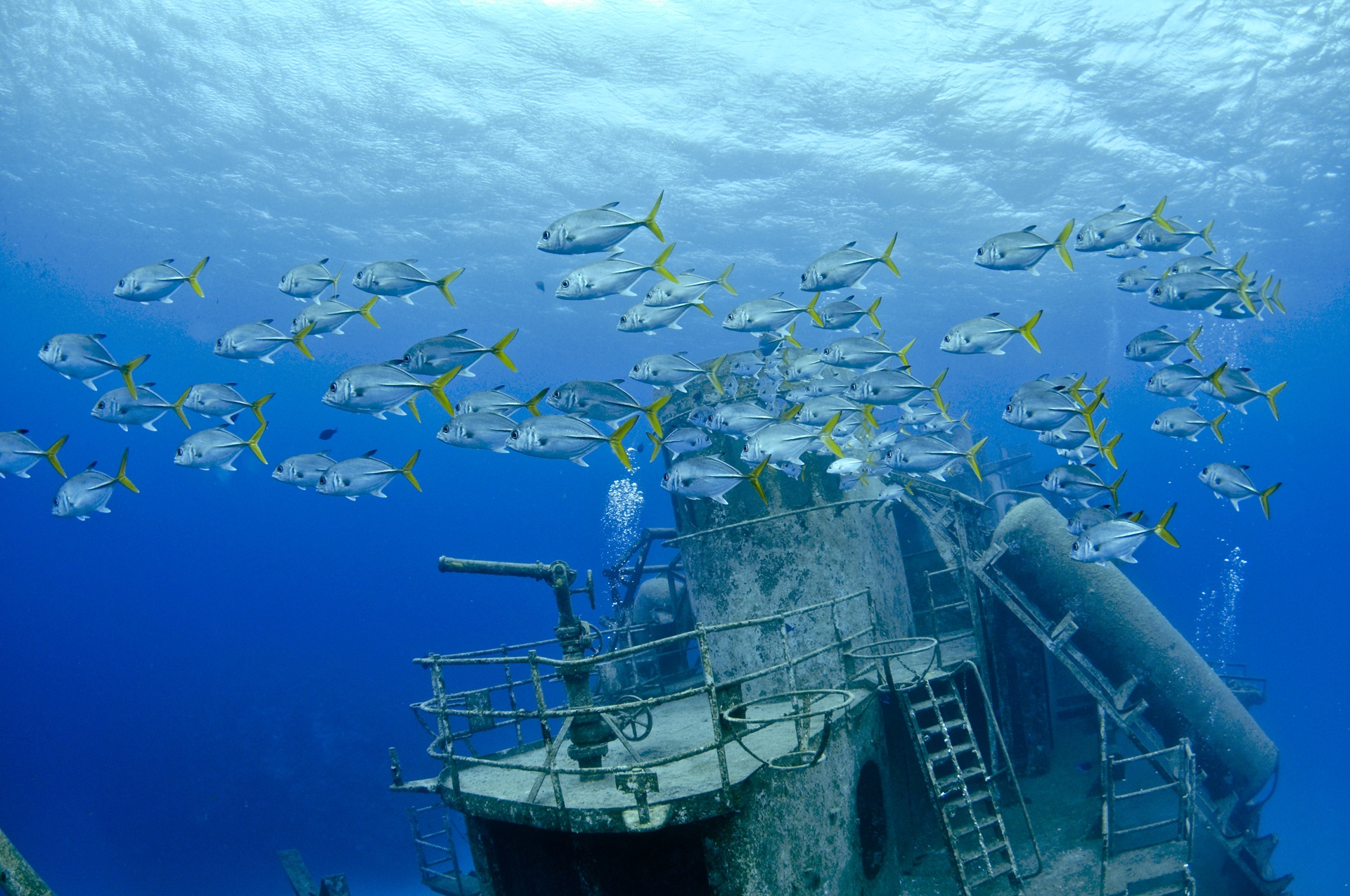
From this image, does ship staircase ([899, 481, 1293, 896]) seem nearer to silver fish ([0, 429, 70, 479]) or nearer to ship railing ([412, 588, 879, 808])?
ship railing ([412, 588, 879, 808])

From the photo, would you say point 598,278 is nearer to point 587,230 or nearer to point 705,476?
point 587,230

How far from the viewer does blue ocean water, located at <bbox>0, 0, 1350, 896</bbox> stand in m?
17.3

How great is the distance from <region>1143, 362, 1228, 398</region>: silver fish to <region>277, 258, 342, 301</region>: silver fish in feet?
32.6

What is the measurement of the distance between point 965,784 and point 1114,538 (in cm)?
311

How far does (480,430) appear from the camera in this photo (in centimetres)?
665

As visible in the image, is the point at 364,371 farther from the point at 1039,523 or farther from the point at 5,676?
the point at 5,676

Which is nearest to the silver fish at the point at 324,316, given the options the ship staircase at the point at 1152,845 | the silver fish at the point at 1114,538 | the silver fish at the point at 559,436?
the silver fish at the point at 559,436

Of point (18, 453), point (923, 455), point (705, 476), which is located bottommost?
point (705, 476)

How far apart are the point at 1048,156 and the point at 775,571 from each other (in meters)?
19.6

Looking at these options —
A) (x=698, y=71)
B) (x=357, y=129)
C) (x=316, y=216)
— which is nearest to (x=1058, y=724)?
(x=698, y=71)

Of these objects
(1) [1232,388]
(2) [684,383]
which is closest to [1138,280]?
(1) [1232,388]

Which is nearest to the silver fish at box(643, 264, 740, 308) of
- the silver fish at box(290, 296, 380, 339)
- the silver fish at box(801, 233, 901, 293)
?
the silver fish at box(801, 233, 901, 293)

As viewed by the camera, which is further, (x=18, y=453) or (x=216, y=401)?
(x=216, y=401)

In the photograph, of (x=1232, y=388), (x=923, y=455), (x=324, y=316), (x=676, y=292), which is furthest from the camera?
(x=923, y=455)
